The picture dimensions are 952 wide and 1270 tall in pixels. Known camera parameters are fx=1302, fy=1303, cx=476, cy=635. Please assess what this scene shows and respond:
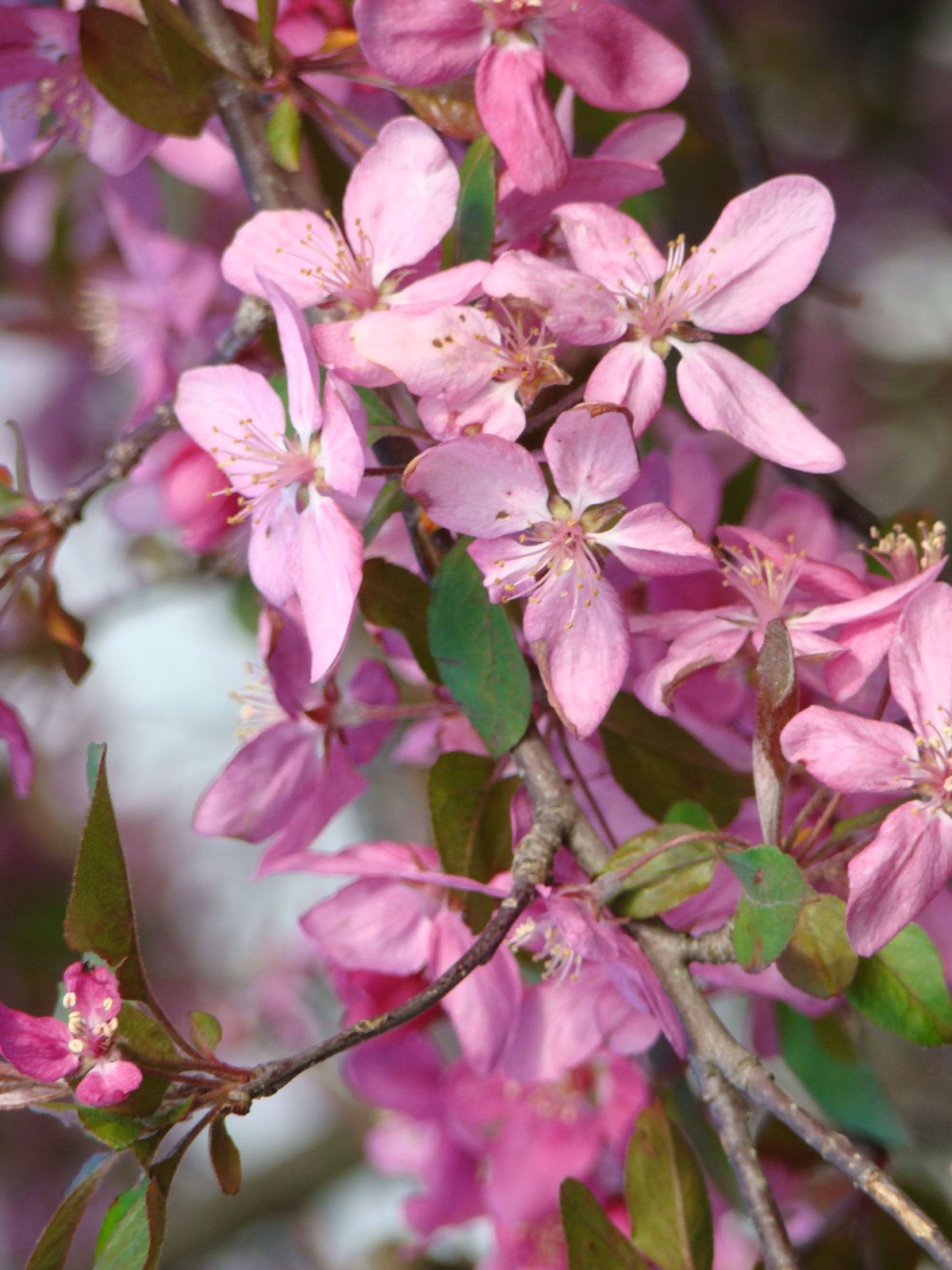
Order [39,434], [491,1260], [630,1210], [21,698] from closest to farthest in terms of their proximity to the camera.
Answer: [630,1210] → [491,1260] → [21,698] → [39,434]

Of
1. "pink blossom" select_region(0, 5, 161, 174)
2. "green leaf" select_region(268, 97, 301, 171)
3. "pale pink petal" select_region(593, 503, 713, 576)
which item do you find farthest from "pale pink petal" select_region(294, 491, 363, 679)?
"pink blossom" select_region(0, 5, 161, 174)

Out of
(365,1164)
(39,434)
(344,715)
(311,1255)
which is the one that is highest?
(344,715)

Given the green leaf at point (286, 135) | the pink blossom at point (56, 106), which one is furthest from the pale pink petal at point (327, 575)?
the pink blossom at point (56, 106)

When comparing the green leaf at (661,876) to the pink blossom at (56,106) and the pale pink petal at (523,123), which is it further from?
the pink blossom at (56,106)

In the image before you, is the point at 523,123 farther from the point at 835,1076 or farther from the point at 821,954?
the point at 835,1076

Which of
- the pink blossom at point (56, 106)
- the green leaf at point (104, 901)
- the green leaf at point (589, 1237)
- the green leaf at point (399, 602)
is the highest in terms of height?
the pink blossom at point (56, 106)

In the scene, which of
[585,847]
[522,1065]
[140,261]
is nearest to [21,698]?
[140,261]

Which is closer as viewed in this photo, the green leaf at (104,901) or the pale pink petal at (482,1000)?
the green leaf at (104,901)

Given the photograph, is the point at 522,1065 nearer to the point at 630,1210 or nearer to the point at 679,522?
the point at 630,1210
